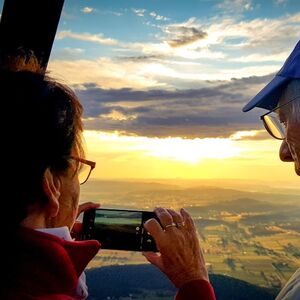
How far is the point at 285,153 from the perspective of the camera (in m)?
1.73

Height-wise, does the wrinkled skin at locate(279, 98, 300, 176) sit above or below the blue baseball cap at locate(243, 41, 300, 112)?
below

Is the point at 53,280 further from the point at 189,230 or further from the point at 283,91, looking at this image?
the point at 283,91

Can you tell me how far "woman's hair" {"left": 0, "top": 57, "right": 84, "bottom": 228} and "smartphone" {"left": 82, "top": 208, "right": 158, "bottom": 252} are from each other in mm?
398

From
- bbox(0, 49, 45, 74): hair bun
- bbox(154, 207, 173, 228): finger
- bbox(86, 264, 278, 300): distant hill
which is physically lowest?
bbox(86, 264, 278, 300): distant hill

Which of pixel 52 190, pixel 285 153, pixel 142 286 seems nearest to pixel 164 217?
pixel 52 190

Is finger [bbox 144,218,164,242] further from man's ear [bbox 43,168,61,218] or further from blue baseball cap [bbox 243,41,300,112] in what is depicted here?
blue baseball cap [bbox 243,41,300,112]

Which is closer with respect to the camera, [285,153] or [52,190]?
[52,190]

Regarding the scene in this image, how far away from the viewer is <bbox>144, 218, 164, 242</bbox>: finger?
1.40m

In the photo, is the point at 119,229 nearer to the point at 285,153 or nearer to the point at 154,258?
the point at 154,258

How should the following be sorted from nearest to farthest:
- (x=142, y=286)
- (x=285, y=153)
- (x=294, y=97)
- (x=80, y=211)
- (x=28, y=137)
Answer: (x=28, y=137)
(x=80, y=211)
(x=294, y=97)
(x=285, y=153)
(x=142, y=286)

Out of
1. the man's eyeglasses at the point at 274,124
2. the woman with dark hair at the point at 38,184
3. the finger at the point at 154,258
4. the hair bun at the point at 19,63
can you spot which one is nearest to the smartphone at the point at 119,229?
the finger at the point at 154,258

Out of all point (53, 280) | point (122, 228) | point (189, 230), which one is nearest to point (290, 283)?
point (189, 230)

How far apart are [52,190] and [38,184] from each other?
33 millimetres

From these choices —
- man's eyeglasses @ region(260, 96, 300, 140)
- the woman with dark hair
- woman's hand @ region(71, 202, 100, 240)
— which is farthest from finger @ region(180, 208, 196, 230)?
man's eyeglasses @ region(260, 96, 300, 140)
